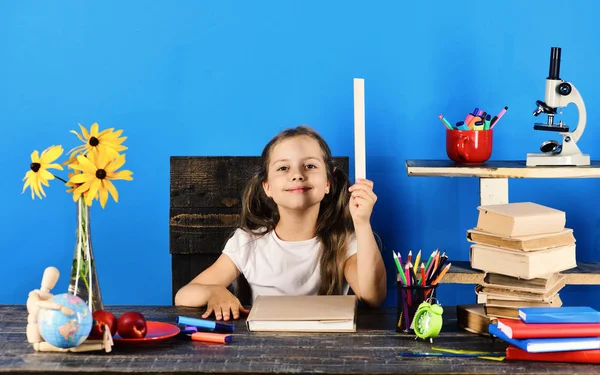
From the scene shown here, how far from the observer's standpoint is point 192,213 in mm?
2496

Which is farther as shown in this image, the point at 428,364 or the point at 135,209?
the point at 135,209

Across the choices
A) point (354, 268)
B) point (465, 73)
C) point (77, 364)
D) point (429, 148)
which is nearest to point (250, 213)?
point (354, 268)

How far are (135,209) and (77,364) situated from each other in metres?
1.25

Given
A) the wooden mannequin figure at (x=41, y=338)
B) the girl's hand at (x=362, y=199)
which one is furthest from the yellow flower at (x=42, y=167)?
the girl's hand at (x=362, y=199)

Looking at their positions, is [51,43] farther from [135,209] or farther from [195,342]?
[195,342]

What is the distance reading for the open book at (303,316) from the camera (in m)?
1.76

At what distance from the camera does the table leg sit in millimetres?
2320

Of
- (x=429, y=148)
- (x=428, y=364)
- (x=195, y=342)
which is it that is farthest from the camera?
(x=429, y=148)

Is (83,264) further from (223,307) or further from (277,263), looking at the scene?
(277,263)

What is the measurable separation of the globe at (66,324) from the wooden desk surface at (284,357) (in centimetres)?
3

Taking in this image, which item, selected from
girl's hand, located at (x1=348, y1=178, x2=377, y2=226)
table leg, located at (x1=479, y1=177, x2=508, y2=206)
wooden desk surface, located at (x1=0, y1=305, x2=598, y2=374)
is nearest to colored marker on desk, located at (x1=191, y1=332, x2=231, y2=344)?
wooden desk surface, located at (x1=0, y1=305, x2=598, y2=374)

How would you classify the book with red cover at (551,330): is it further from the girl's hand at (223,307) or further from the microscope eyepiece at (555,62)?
the microscope eyepiece at (555,62)

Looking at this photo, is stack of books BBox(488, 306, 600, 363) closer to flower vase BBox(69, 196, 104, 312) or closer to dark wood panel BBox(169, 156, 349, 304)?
flower vase BBox(69, 196, 104, 312)

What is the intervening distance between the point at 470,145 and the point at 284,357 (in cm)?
97
